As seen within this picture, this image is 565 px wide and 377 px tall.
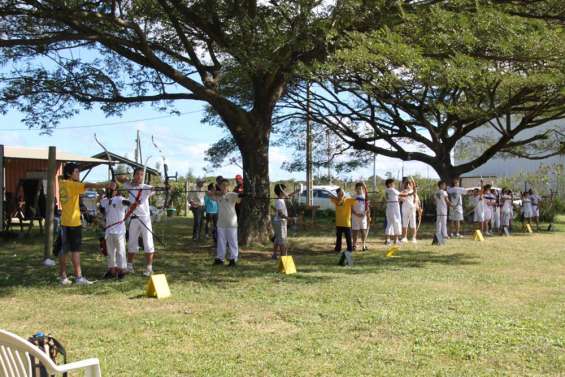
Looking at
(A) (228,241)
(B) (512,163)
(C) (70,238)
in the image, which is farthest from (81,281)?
(B) (512,163)

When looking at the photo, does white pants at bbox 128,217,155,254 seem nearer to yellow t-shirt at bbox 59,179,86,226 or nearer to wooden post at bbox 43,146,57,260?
yellow t-shirt at bbox 59,179,86,226

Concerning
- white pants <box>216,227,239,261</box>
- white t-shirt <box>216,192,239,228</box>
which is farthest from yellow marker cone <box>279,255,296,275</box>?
white t-shirt <box>216,192,239,228</box>

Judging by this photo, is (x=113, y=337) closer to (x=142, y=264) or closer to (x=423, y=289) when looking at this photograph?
(x=423, y=289)

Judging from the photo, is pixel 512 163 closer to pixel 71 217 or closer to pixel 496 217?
pixel 496 217

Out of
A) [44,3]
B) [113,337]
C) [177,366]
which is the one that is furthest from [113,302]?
[44,3]

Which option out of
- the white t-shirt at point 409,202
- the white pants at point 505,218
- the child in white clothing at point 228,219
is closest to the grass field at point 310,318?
the child in white clothing at point 228,219

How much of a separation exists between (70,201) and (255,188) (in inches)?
234

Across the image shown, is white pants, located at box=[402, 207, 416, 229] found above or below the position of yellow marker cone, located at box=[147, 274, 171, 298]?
above

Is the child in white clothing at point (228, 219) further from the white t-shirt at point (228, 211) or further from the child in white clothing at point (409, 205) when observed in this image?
the child in white clothing at point (409, 205)

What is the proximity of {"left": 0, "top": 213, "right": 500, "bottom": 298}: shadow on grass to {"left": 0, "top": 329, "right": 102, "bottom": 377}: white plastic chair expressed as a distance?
489 centimetres

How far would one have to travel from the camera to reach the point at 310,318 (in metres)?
6.35

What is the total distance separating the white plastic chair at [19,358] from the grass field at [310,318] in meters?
1.82

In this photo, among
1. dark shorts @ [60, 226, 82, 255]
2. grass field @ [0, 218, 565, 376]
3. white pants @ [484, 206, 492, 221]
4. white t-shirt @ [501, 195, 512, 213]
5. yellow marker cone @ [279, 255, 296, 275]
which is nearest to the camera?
grass field @ [0, 218, 565, 376]

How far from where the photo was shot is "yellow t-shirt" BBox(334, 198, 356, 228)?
12.6 m
